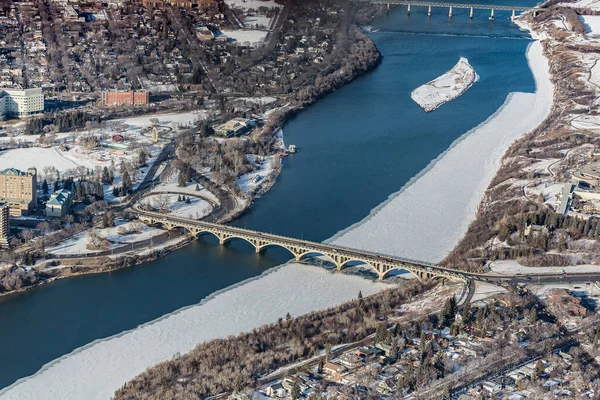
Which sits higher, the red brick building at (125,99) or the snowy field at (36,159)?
the red brick building at (125,99)

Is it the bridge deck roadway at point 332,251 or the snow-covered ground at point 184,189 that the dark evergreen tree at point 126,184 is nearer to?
the snow-covered ground at point 184,189

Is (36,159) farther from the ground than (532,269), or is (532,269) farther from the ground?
(532,269)

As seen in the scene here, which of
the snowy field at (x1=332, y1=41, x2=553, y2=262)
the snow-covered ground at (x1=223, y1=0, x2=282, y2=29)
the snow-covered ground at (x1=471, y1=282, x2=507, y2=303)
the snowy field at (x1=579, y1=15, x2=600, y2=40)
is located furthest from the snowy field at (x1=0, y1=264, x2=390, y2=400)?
the snowy field at (x1=579, y1=15, x2=600, y2=40)

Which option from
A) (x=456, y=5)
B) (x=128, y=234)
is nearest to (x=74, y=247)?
(x=128, y=234)

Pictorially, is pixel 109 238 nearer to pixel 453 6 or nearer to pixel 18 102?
pixel 18 102

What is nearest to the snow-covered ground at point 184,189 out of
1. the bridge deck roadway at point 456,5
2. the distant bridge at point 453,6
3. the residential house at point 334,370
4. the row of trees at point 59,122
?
the row of trees at point 59,122

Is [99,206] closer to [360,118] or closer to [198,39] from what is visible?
[360,118]
